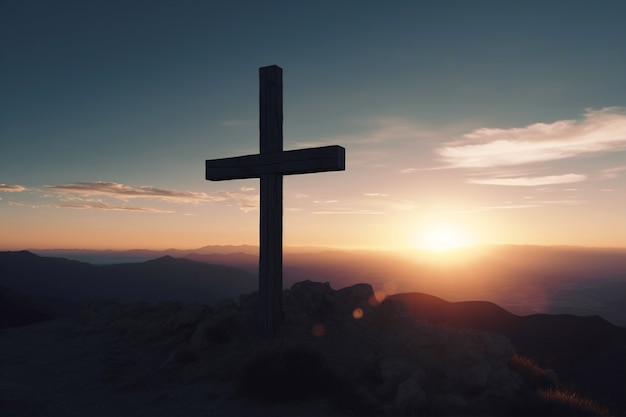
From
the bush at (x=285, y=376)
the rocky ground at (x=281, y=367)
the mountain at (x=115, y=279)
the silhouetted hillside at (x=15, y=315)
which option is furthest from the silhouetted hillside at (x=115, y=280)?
the bush at (x=285, y=376)

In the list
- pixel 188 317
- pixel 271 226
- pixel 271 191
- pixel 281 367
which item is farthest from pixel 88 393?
pixel 271 191

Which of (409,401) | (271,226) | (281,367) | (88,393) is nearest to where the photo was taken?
(409,401)

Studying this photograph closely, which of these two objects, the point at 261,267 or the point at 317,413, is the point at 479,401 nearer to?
the point at 317,413

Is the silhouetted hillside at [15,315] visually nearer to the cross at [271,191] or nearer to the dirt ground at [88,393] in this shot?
the dirt ground at [88,393]

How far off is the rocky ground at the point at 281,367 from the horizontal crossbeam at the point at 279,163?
3.54 m

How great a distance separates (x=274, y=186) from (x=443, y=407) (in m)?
5.66

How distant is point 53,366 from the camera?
Result: 11.7 m

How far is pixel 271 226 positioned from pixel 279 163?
4.70 feet

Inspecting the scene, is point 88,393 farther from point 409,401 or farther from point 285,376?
point 409,401

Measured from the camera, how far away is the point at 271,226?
10695 mm

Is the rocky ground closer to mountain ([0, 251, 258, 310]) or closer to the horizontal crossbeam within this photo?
the horizontal crossbeam

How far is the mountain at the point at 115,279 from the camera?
116 meters

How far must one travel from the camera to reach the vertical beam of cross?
10680 mm

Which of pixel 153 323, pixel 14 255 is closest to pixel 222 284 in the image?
pixel 14 255
